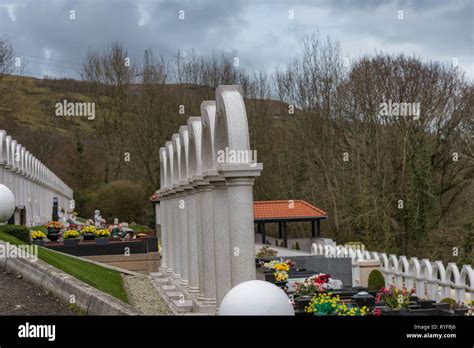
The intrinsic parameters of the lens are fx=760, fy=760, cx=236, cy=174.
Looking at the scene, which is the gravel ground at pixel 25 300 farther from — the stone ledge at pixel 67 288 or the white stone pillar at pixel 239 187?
the white stone pillar at pixel 239 187

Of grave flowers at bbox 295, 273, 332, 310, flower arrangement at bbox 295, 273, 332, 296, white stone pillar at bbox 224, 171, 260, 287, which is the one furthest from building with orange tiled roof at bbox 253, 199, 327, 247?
white stone pillar at bbox 224, 171, 260, 287

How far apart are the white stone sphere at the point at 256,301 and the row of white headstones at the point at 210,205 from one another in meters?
4.84

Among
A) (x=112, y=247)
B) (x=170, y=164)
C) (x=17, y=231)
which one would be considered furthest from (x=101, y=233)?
(x=17, y=231)

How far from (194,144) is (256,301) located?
38.3 feet

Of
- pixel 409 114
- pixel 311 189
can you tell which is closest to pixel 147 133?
pixel 311 189

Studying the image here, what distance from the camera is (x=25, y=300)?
9.64 meters

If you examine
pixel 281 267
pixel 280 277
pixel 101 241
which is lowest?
pixel 280 277

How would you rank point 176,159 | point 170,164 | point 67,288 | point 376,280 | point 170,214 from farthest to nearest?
point 170,214 < point 170,164 < point 176,159 < point 376,280 < point 67,288

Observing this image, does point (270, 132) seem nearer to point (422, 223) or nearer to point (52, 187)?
point (422, 223)

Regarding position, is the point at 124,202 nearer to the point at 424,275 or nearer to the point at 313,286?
the point at 424,275

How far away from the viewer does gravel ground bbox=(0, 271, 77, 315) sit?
9047 millimetres

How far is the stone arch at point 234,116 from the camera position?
1195 centimetres

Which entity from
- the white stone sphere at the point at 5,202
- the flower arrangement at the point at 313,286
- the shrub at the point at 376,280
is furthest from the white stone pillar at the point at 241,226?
the shrub at the point at 376,280

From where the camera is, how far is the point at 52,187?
49812mm
